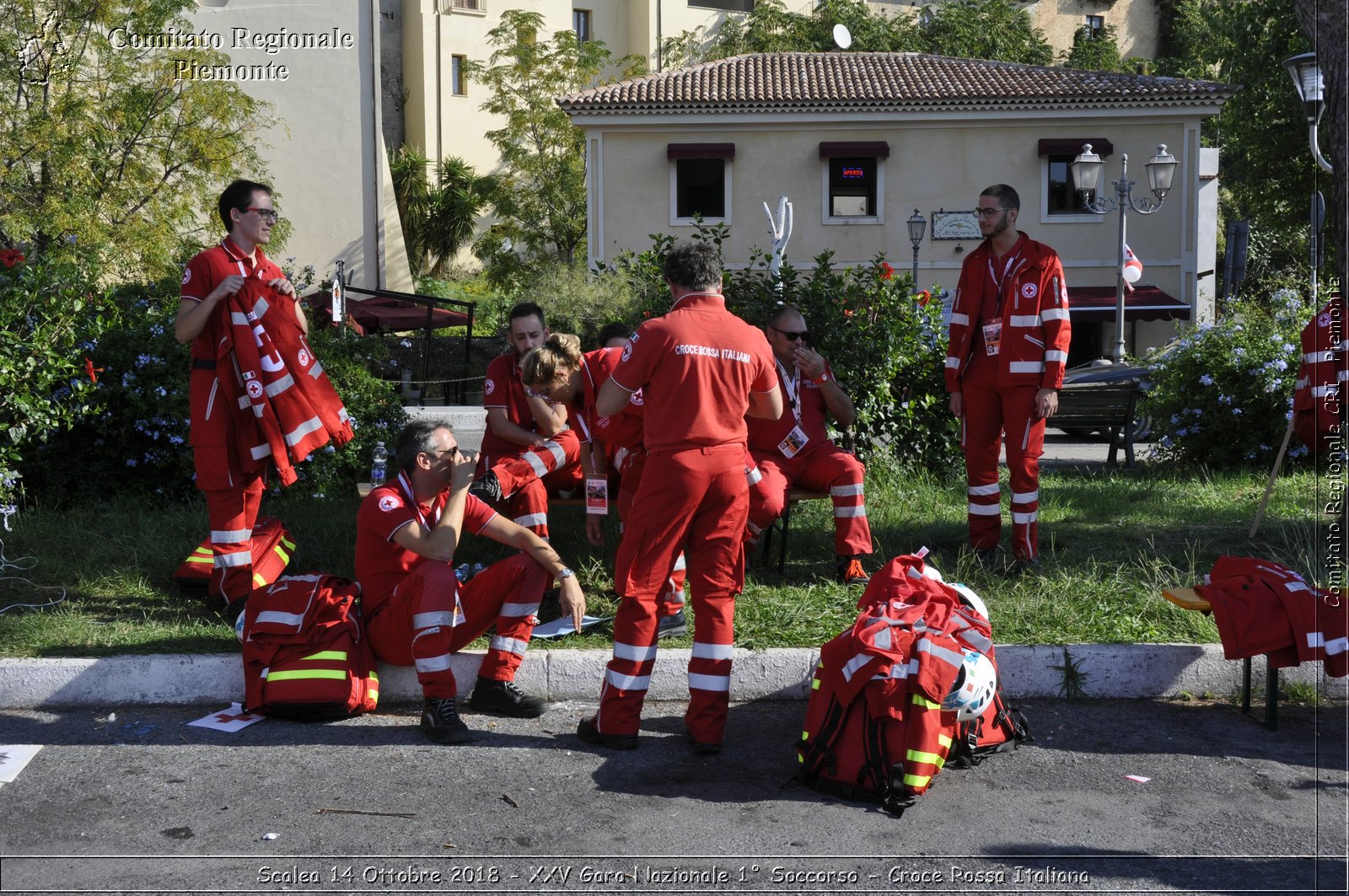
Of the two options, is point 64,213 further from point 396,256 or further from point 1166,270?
point 1166,270

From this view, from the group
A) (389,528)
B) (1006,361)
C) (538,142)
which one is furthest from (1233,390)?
(538,142)

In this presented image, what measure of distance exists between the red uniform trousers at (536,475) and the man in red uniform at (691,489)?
1361 mm

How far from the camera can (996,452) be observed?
6.95 metres

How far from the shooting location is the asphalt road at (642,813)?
375cm

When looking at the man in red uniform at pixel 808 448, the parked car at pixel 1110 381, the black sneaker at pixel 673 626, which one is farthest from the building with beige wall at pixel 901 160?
the black sneaker at pixel 673 626

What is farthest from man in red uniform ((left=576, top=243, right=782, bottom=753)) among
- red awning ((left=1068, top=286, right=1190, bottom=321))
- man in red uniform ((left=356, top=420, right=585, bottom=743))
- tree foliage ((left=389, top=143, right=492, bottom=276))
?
tree foliage ((left=389, top=143, right=492, bottom=276))

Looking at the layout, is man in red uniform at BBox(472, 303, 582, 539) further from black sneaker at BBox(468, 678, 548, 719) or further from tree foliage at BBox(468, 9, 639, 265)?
tree foliage at BBox(468, 9, 639, 265)

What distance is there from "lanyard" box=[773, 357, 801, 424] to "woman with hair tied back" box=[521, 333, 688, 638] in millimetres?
877

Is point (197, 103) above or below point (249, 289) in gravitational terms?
above

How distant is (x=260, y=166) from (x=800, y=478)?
15.7 m

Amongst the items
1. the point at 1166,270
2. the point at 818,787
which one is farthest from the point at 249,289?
the point at 1166,270

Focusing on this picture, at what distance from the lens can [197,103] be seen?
17141 millimetres

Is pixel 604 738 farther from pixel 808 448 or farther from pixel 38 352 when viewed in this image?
pixel 38 352

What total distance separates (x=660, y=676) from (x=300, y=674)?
4.83ft
